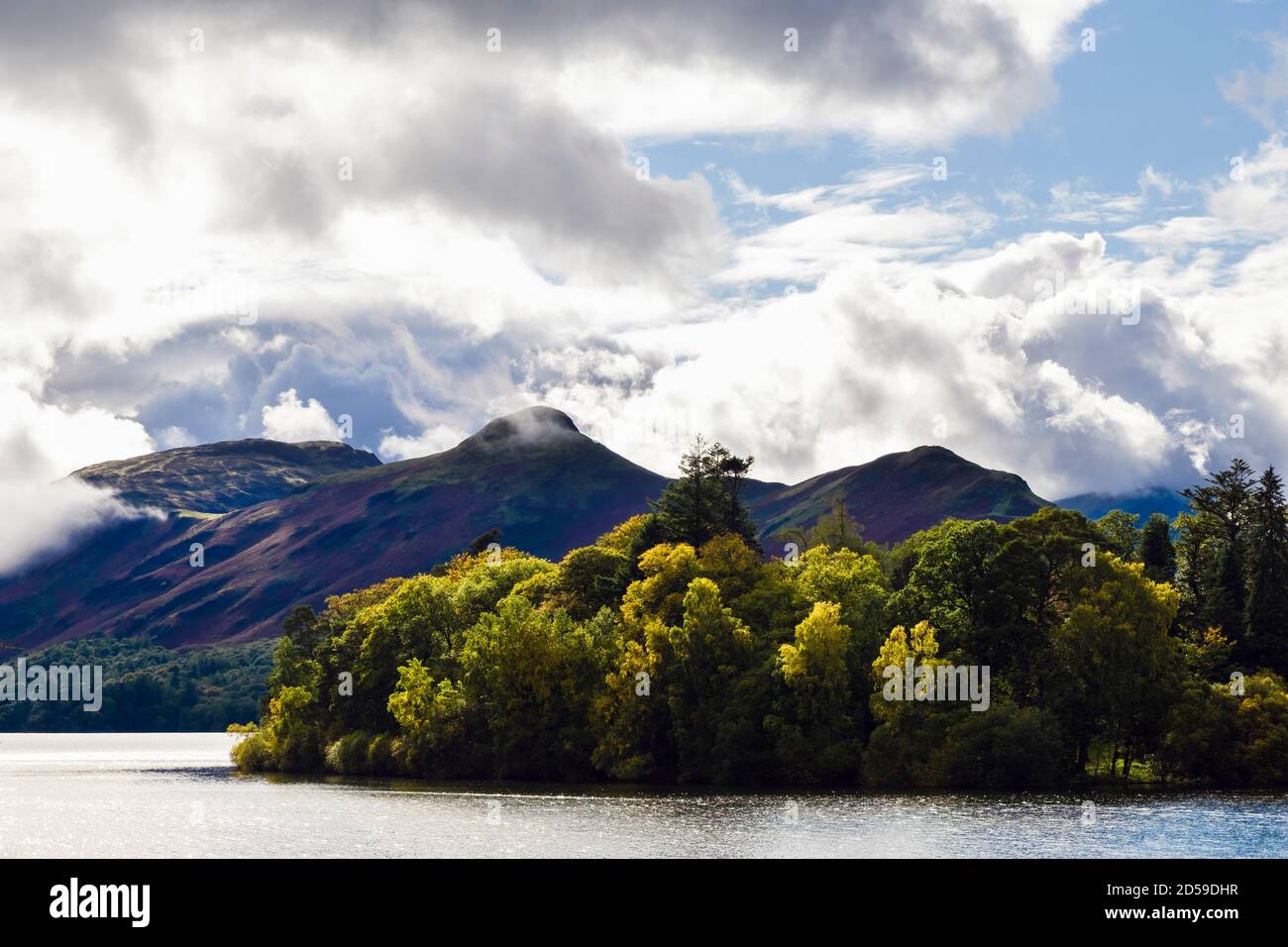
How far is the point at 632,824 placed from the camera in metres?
100

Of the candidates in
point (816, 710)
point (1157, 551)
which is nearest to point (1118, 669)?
point (816, 710)

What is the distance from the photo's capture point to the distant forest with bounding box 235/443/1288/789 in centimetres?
13350

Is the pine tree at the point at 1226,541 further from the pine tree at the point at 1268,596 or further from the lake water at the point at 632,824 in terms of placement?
the lake water at the point at 632,824

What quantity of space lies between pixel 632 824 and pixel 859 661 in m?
48.2

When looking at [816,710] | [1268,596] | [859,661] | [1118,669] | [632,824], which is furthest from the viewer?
[1268,596]

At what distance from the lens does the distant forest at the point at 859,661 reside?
438 feet

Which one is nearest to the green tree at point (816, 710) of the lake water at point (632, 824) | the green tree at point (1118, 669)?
the lake water at point (632, 824)

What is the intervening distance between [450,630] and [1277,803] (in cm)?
10290

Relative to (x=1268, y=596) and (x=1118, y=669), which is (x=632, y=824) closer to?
(x=1118, y=669)

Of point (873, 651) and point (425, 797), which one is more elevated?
point (873, 651)

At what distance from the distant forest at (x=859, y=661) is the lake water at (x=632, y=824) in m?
10.4
